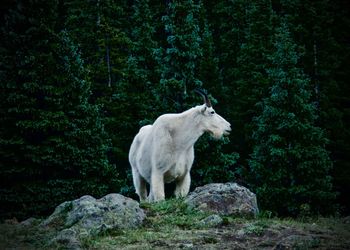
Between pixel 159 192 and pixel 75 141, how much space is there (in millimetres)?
10103

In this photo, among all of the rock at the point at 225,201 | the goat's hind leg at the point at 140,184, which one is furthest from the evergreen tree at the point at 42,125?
the rock at the point at 225,201

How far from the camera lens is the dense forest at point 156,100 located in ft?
69.8

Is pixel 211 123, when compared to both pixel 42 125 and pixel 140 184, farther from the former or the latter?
pixel 42 125

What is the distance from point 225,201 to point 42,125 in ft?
43.3

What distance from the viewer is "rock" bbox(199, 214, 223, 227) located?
8258 millimetres

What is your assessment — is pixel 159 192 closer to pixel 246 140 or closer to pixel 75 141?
pixel 75 141

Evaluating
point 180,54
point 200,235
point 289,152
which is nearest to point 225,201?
point 200,235

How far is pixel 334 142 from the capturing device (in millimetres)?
31484

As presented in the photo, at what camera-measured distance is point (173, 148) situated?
12461mm

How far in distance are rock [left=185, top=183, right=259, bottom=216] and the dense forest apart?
2.09 m

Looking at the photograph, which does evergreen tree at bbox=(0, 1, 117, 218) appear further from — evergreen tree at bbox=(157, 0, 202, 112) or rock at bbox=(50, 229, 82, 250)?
rock at bbox=(50, 229, 82, 250)

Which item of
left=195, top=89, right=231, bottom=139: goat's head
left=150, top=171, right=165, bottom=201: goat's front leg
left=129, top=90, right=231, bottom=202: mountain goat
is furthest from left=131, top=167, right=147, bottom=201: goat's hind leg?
left=195, top=89, right=231, bottom=139: goat's head

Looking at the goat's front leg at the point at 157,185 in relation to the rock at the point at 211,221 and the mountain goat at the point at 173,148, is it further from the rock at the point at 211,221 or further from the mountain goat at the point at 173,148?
the rock at the point at 211,221

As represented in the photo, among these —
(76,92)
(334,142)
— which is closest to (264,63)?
(334,142)
